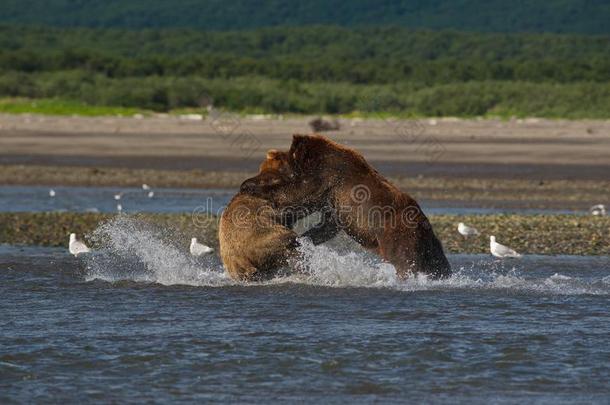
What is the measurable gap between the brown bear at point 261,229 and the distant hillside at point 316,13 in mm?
94346

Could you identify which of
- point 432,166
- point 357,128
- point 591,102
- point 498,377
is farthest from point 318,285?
point 591,102

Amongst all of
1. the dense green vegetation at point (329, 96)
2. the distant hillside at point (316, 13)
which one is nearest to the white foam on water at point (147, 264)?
the dense green vegetation at point (329, 96)

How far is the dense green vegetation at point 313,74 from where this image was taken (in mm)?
43531

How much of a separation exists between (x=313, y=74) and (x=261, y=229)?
48386 millimetres

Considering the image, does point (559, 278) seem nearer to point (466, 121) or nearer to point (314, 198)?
point (314, 198)

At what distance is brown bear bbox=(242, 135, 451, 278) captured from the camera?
9805 millimetres

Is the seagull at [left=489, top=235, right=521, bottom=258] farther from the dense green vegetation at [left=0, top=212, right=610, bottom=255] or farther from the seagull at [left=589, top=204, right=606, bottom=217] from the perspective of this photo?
the seagull at [left=589, top=204, right=606, bottom=217]

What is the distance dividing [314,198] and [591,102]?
3435 cm

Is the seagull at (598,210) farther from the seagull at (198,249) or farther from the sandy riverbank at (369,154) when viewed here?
the seagull at (198,249)

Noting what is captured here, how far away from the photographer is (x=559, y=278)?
419 inches

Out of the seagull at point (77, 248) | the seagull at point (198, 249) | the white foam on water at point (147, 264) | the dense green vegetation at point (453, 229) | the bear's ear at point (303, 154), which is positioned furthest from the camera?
the dense green vegetation at point (453, 229)

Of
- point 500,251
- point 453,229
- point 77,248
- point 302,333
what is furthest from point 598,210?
point 302,333

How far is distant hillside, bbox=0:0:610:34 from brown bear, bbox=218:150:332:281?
310 feet

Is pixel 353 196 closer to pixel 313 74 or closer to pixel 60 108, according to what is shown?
pixel 60 108
